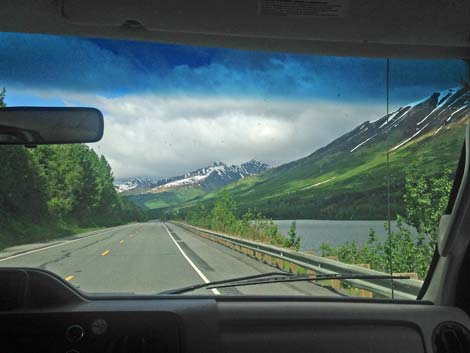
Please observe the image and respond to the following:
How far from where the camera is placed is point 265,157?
3.87 metres

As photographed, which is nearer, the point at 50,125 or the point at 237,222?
the point at 50,125

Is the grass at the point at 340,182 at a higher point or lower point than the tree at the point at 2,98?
lower

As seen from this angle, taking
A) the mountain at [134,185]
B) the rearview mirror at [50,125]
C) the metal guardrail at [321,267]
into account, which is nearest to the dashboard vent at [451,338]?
the metal guardrail at [321,267]

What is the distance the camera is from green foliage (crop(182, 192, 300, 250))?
12.9ft

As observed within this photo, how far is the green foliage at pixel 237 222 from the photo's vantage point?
3.93 meters

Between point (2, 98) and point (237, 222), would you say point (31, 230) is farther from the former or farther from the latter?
point (237, 222)

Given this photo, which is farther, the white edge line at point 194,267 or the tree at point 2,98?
the white edge line at point 194,267

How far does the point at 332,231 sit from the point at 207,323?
112cm

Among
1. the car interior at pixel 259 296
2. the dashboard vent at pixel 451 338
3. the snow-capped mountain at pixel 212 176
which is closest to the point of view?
the car interior at pixel 259 296

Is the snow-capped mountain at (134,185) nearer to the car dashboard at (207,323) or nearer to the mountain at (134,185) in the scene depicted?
the mountain at (134,185)

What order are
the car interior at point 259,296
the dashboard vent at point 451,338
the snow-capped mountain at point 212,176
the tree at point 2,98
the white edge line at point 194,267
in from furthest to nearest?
the snow-capped mountain at point 212,176, the white edge line at point 194,267, the dashboard vent at point 451,338, the tree at point 2,98, the car interior at point 259,296

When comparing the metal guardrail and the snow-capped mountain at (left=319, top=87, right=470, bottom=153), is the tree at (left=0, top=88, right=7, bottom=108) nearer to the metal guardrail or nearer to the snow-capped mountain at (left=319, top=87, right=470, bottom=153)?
the metal guardrail

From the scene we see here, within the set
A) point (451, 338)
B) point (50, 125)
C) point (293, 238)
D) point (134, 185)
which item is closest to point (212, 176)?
point (134, 185)

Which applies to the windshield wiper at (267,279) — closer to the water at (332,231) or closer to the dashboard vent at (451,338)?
the water at (332,231)
